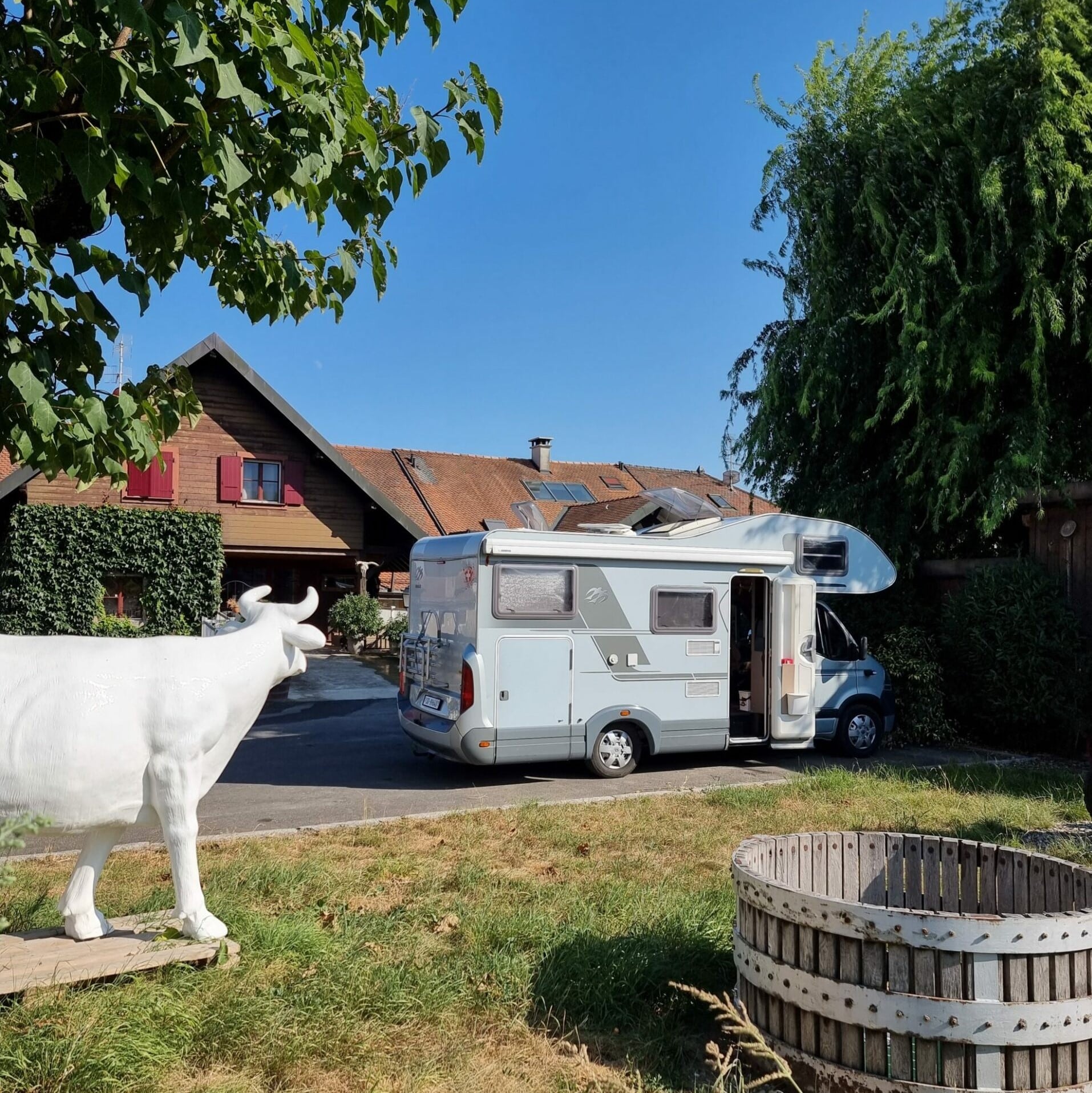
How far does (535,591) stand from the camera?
31.9 ft

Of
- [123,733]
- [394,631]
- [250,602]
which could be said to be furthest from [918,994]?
[394,631]

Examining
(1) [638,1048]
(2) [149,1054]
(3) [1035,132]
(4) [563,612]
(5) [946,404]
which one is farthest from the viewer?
(5) [946,404]

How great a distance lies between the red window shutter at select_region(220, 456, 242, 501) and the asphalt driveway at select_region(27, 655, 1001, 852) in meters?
8.13

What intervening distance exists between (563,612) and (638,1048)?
610 cm

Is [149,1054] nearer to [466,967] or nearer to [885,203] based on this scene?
[466,967]

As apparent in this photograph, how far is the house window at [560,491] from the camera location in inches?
1256

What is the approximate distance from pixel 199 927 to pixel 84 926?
1.67 ft

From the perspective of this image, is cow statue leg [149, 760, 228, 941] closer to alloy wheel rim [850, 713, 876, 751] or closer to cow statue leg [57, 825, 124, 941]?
cow statue leg [57, 825, 124, 941]

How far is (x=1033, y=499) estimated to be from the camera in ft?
40.7

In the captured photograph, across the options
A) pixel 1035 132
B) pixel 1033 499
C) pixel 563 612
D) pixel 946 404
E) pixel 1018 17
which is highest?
pixel 1018 17

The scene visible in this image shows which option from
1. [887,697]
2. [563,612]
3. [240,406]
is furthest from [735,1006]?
[240,406]

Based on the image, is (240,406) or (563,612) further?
(240,406)

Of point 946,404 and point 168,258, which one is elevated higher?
point 946,404

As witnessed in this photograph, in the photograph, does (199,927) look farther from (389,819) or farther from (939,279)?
(939,279)
